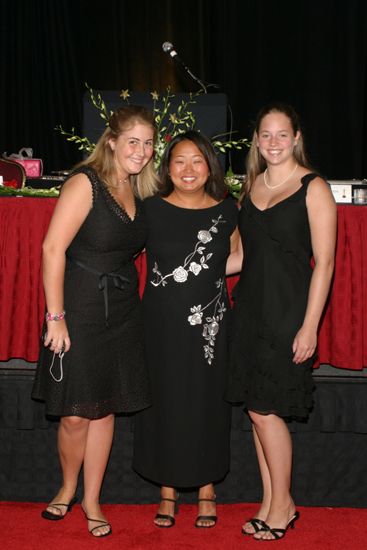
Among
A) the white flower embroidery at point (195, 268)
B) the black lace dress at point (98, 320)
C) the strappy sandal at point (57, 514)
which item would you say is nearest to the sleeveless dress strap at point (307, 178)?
the white flower embroidery at point (195, 268)

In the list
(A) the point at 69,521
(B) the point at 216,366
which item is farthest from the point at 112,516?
(B) the point at 216,366

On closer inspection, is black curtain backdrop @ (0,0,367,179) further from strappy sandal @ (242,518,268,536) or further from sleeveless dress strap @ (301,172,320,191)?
strappy sandal @ (242,518,268,536)

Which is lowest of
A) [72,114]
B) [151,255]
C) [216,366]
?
[216,366]

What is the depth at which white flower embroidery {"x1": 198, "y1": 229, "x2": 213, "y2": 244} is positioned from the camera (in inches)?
103

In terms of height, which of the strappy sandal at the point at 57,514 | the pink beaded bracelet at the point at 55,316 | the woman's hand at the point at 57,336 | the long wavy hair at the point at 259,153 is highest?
the long wavy hair at the point at 259,153

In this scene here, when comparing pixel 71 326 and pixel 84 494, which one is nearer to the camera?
pixel 71 326

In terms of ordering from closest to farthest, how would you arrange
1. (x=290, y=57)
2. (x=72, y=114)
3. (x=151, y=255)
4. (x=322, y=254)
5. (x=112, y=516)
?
(x=322, y=254), (x=151, y=255), (x=112, y=516), (x=290, y=57), (x=72, y=114)

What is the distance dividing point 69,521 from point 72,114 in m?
4.60

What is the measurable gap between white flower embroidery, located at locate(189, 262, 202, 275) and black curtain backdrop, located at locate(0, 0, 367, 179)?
12.3ft

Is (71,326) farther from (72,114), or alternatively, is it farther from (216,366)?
(72,114)

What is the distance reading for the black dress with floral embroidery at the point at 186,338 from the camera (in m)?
2.62

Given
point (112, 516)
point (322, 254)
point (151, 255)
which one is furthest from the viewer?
point (112, 516)

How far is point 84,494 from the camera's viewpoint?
2738 millimetres

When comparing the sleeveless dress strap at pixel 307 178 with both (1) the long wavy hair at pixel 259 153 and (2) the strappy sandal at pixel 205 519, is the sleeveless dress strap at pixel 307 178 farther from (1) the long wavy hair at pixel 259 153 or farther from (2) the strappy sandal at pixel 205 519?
(2) the strappy sandal at pixel 205 519
